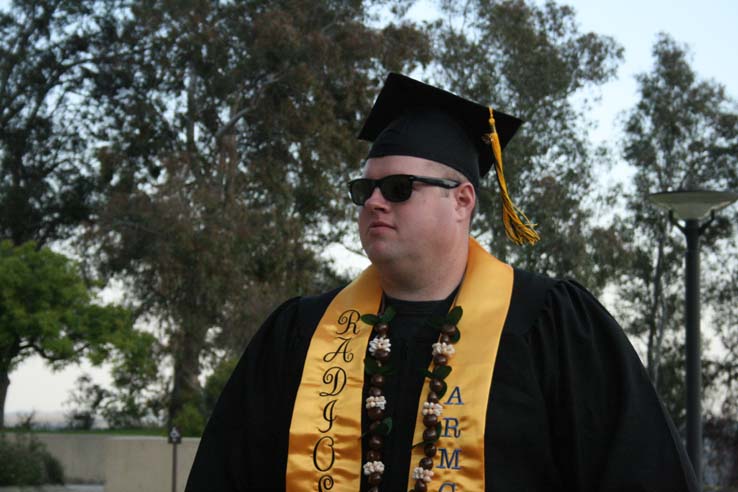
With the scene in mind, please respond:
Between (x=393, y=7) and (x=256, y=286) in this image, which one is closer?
(x=256, y=286)

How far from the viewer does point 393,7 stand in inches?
1224

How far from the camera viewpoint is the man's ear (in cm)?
330

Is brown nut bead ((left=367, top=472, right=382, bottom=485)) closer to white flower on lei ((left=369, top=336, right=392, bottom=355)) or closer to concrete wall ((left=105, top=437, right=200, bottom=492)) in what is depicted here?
white flower on lei ((left=369, top=336, right=392, bottom=355))

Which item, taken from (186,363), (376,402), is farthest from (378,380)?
(186,363)

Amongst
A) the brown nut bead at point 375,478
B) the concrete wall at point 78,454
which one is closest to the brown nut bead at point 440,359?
the brown nut bead at point 375,478

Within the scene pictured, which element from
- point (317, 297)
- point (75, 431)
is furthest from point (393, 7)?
point (317, 297)

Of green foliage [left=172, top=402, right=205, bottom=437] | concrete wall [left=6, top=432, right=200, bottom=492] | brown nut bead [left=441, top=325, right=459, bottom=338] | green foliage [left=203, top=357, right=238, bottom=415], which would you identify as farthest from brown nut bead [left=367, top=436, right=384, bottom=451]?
green foliage [left=172, top=402, right=205, bottom=437]

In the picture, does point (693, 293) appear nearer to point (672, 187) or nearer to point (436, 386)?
point (436, 386)

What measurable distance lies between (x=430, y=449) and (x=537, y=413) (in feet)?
1.14

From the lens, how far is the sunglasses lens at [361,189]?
3262 millimetres

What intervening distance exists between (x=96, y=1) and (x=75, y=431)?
42.7ft

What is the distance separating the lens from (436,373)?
3195mm

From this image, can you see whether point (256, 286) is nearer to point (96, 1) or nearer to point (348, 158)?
point (348, 158)

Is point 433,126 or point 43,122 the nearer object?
point 433,126
